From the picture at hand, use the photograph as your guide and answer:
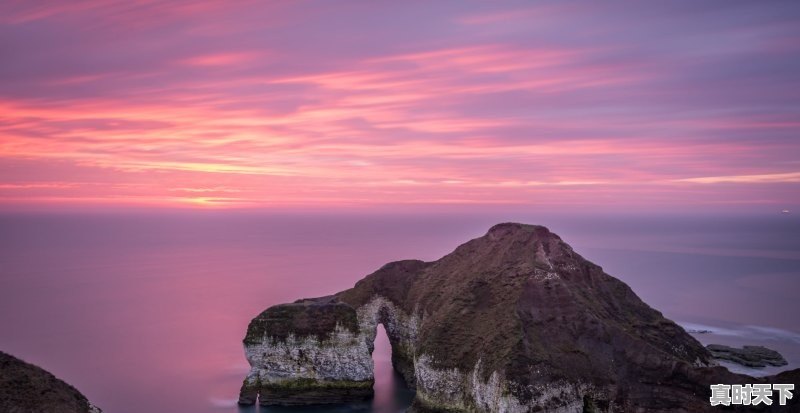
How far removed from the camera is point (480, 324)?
40.3 m

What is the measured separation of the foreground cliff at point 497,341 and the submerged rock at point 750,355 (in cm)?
1948

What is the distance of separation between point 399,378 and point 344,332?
27.3 ft

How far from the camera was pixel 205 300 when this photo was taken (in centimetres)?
9312

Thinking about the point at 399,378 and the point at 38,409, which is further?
the point at 399,378

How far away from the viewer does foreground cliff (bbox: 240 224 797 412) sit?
35219mm

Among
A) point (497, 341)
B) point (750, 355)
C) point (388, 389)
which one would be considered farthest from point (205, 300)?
point (750, 355)

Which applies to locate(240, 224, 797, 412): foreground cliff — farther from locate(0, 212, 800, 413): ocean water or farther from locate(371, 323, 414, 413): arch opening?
locate(0, 212, 800, 413): ocean water

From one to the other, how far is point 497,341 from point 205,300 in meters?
65.3

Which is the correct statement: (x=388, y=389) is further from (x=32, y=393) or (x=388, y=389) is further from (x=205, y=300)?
(x=205, y=300)

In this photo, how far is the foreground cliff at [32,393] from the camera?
26.9 m

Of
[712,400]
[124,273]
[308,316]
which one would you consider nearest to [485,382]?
[712,400]

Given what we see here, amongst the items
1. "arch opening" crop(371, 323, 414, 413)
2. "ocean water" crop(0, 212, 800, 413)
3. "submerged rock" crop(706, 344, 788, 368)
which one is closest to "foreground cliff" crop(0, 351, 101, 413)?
"ocean water" crop(0, 212, 800, 413)

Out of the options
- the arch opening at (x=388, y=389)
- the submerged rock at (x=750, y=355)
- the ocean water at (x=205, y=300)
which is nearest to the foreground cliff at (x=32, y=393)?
the ocean water at (x=205, y=300)

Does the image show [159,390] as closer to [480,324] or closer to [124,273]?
[480,324]
